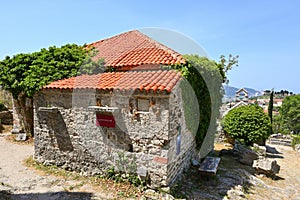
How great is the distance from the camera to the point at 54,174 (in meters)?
7.80

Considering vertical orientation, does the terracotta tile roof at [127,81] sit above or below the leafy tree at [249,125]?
above

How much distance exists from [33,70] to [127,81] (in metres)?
5.67

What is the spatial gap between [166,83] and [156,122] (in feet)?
3.77

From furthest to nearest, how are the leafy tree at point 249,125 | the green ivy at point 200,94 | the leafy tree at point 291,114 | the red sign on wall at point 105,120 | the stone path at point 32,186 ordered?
1. the leafy tree at point 291,114
2. the leafy tree at point 249,125
3. the green ivy at point 200,94
4. the red sign on wall at point 105,120
5. the stone path at point 32,186

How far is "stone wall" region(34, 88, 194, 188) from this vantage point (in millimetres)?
6160

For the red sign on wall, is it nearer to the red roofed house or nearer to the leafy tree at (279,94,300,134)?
the red roofed house

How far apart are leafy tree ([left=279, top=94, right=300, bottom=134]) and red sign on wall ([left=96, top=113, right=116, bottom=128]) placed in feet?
184

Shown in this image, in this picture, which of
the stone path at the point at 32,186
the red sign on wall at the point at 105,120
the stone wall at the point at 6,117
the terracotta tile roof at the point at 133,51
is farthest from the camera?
the stone wall at the point at 6,117

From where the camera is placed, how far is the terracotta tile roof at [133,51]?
8.02m

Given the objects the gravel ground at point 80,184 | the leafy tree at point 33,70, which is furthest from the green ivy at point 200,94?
the leafy tree at point 33,70

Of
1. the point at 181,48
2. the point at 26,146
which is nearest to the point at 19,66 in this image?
the point at 26,146

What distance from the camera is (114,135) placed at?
22.7 feet

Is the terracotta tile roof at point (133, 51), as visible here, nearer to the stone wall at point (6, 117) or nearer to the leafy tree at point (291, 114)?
the stone wall at point (6, 117)

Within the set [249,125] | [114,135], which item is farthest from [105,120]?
[249,125]
